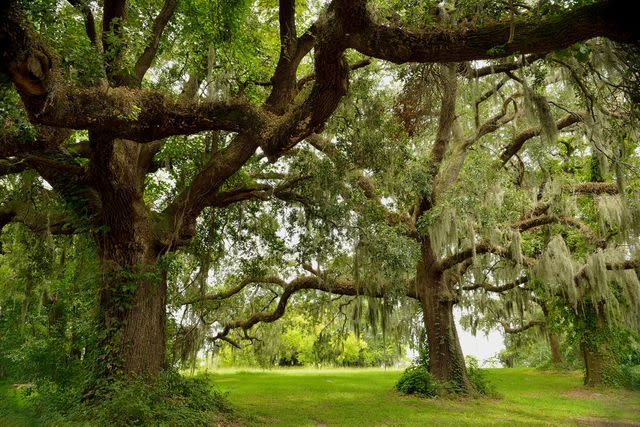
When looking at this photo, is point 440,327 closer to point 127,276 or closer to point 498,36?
point 127,276

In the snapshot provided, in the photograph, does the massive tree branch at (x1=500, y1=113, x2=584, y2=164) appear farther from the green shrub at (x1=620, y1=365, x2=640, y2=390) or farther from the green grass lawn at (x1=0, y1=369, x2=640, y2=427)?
the green shrub at (x1=620, y1=365, x2=640, y2=390)

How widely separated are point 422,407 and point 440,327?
2756mm

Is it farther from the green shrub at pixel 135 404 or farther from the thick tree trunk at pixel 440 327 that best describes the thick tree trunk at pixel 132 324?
the thick tree trunk at pixel 440 327

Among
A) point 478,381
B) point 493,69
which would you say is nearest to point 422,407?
point 478,381

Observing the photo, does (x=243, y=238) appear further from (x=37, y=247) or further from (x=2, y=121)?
(x=2, y=121)

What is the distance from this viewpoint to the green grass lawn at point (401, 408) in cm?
818

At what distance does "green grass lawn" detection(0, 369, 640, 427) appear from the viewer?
322 inches

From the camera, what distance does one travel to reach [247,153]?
26.6 feet

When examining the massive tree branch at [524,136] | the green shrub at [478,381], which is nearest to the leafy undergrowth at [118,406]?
the green shrub at [478,381]

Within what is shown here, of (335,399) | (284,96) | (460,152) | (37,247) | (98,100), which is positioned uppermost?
(460,152)

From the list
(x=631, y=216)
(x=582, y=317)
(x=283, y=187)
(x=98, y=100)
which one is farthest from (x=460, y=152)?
(x=98, y=100)

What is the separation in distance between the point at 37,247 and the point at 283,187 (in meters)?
5.35

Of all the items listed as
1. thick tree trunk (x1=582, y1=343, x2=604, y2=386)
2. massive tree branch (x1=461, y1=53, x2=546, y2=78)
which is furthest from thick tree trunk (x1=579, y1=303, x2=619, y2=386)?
massive tree branch (x1=461, y1=53, x2=546, y2=78)

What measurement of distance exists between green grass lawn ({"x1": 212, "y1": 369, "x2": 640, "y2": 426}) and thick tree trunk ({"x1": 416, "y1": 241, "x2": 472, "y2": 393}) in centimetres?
80
